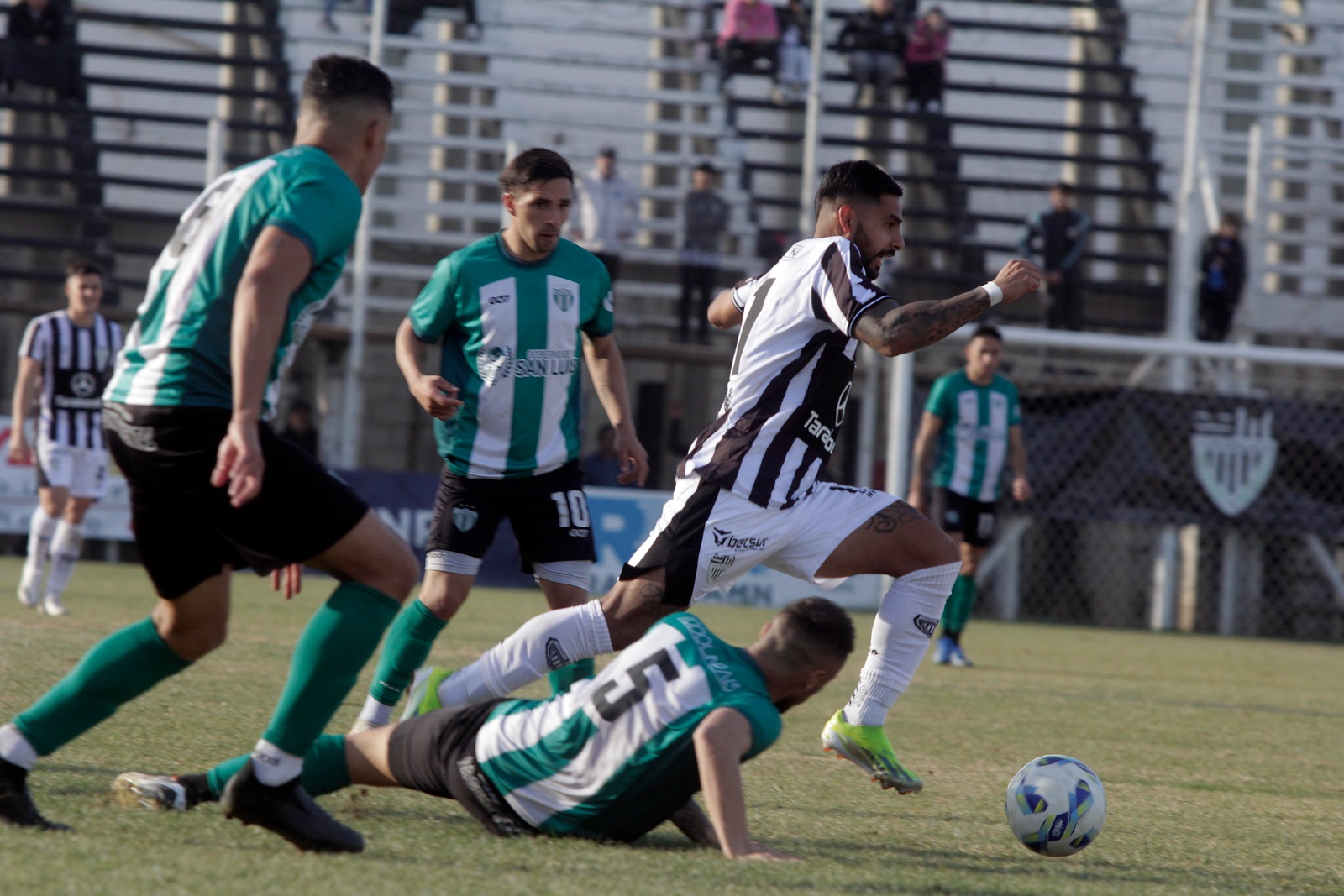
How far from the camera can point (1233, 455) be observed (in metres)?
14.0

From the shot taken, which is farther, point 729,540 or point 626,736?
point 729,540

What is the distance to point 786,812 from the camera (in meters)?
4.40

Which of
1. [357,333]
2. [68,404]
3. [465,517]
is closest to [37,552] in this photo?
[68,404]

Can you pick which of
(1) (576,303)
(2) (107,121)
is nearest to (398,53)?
(2) (107,121)

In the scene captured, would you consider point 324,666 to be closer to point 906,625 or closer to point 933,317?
point 933,317

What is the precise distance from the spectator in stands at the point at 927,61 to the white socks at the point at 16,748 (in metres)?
16.2

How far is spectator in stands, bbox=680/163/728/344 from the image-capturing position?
15820mm

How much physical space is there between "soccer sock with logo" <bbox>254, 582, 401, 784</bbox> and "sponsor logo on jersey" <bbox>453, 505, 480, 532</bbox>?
5.53ft

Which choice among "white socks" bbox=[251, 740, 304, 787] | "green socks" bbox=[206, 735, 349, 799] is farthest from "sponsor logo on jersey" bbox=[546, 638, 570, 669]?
"white socks" bbox=[251, 740, 304, 787]

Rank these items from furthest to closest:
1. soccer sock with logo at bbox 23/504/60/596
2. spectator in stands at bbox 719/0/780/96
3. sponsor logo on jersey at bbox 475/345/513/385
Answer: spectator in stands at bbox 719/0/780/96 → soccer sock with logo at bbox 23/504/60/596 → sponsor logo on jersey at bbox 475/345/513/385

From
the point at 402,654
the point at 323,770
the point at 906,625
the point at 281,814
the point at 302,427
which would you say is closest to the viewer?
the point at 281,814

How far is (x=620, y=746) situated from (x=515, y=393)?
200 cm

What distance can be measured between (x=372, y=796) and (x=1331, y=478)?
11834 mm

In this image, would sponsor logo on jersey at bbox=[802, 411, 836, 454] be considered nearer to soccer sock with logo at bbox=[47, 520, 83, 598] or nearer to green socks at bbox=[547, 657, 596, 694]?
green socks at bbox=[547, 657, 596, 694]
